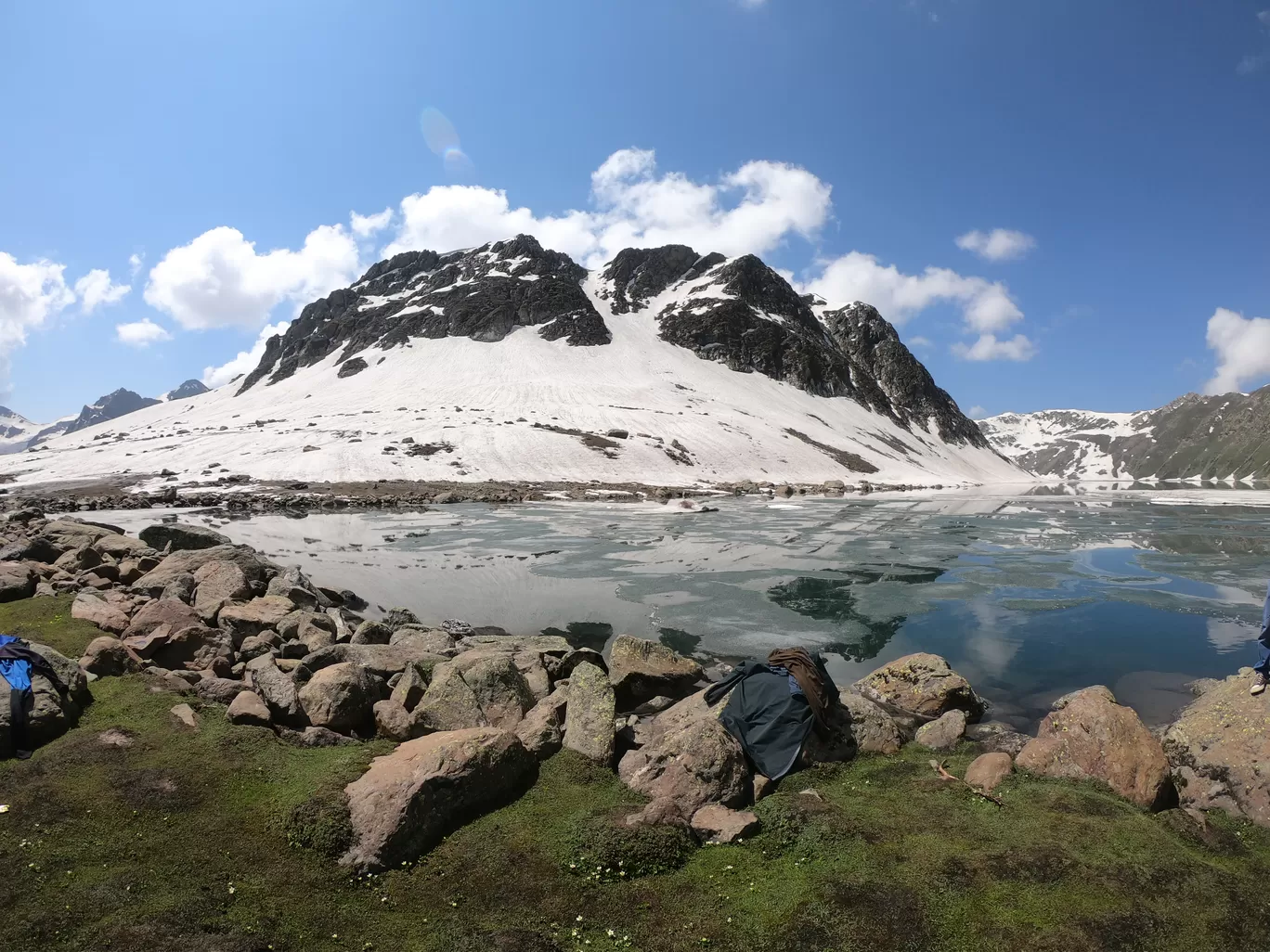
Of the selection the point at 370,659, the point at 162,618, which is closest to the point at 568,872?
the point at 370,659

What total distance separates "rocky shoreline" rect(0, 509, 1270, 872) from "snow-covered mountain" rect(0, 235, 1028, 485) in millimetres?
55742

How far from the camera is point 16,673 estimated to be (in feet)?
24.7

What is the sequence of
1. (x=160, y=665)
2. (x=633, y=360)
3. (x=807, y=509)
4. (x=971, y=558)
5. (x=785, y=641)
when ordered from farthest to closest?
(x=633, y=360)
(x=807, y=509)
(x=971, y=558)
(x=785, y=641)
(x=160, y=665)

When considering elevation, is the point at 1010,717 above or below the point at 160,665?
below

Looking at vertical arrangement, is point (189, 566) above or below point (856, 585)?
above

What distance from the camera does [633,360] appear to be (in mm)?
144875

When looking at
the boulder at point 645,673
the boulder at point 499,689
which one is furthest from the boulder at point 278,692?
the boulder at point 645,673

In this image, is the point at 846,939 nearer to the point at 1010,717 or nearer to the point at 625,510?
the point at 1010,717

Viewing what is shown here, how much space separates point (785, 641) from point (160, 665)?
12.5 m

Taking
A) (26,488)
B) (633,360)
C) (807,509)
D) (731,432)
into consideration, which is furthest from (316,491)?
(633,360)

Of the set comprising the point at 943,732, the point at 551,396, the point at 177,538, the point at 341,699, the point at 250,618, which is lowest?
the point at 943,732

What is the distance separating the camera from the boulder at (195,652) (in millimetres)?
10305

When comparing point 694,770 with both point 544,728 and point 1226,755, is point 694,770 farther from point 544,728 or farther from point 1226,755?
point 1226,755

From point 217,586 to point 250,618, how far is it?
98.3 inches
